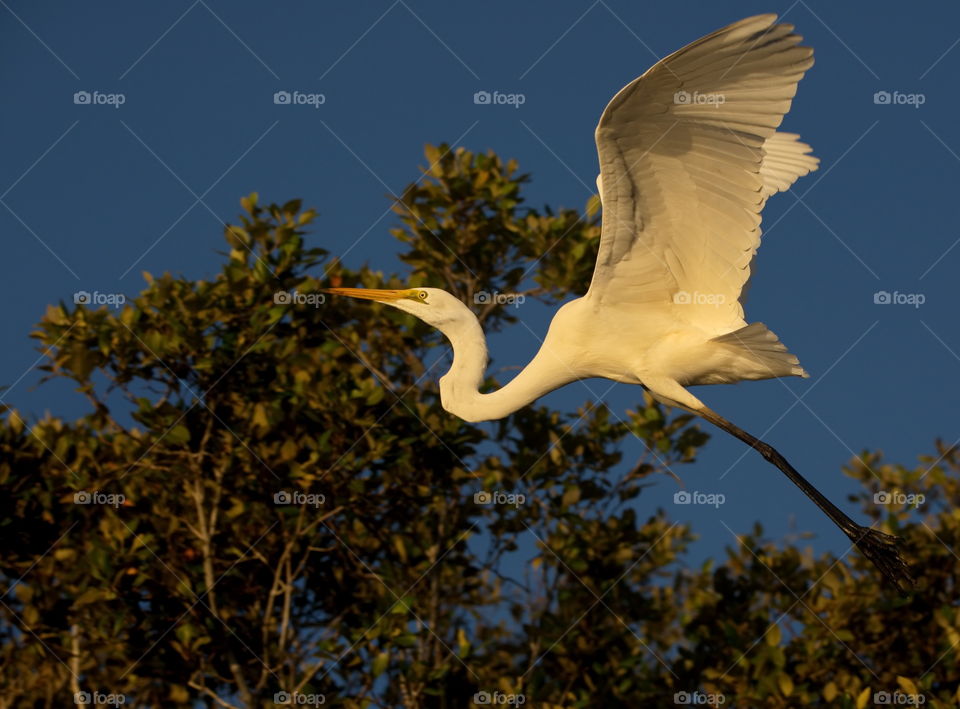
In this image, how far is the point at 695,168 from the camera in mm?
6320

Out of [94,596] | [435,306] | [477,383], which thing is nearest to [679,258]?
[477,383]

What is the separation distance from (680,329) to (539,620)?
2.92 metres

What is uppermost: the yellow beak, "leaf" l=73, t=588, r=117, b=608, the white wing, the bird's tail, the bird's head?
the white wing

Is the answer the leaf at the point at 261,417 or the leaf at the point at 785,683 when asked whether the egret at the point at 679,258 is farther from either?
the leaf at the point at 785,683

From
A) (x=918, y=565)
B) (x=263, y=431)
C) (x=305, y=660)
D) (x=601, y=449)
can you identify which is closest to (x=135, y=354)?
(x=263, y=431)

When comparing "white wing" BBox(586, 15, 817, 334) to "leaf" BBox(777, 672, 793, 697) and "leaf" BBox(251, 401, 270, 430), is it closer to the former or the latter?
"leaf" BBox(251, 401, 270, 430)

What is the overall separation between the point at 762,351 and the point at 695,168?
102 cm

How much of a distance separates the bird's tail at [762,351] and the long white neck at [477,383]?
38.7 inches

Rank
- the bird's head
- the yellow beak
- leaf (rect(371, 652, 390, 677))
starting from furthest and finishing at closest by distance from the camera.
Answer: leaf (rect(371, 652, 390, 677))
the yellow beak
the bird's head

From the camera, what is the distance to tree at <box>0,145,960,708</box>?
869 centimetres

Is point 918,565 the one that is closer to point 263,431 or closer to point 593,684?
point 593,684

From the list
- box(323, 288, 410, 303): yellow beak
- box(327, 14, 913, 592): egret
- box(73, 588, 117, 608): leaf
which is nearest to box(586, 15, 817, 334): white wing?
box(327, 14, 913, 592): egret

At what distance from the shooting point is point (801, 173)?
342 inches

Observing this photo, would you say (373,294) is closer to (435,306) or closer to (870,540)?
(435,306)
